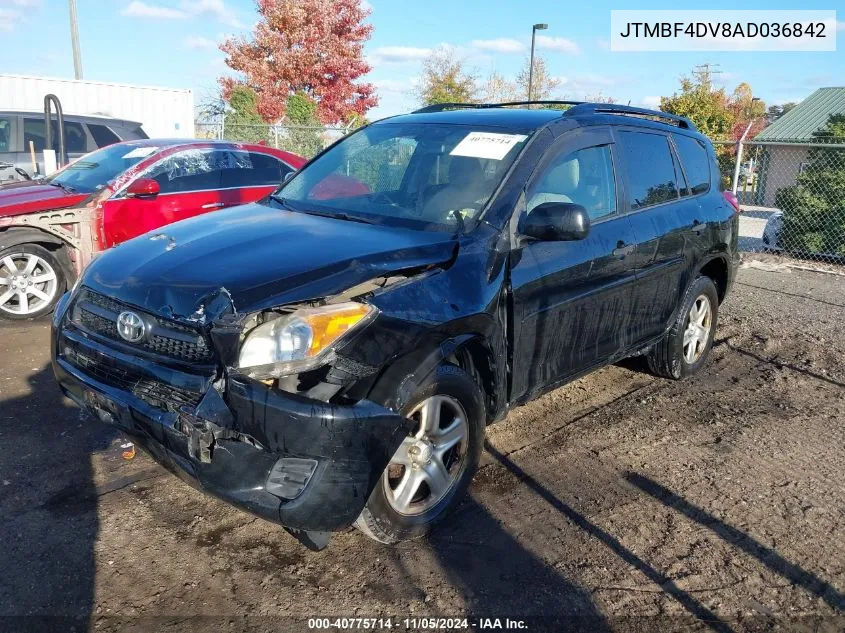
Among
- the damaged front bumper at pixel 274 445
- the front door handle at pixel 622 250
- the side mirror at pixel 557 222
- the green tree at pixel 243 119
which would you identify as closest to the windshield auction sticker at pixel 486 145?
the side mirror at pixel 557 222

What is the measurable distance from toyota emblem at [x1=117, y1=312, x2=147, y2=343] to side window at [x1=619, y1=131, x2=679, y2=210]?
2.91 metres

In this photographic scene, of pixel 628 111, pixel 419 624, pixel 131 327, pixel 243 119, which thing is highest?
pixel 243 119

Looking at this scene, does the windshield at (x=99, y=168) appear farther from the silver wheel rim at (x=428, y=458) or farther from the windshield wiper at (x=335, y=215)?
the silver wheel rim at (x=428, y=458)

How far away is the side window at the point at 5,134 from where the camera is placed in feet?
37.2

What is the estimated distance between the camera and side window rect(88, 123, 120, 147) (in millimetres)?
11070

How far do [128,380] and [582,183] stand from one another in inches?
103

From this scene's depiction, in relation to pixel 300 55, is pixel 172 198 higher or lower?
lower

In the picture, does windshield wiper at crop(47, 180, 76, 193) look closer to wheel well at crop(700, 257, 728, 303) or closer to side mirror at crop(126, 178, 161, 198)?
side mirror at crop(126, 178, 161, 198)

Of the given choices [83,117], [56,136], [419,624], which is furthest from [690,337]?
[56,136]

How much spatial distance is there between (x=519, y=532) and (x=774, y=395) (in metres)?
2.93

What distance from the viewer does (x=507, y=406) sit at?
367cm

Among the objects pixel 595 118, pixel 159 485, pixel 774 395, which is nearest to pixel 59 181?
pixel 159 485

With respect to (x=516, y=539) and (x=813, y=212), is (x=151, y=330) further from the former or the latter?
(x=813, y=212)

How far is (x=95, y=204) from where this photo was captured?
6.75 metres
